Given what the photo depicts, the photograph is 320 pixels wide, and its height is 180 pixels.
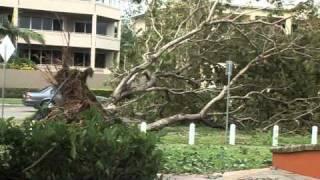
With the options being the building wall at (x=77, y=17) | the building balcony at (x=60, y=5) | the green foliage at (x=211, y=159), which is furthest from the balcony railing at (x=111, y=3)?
the green foliage at (x=211, y=159)

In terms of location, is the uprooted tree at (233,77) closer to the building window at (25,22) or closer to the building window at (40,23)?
the building window at (25,22)

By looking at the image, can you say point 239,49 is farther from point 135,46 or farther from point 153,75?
point 135,46

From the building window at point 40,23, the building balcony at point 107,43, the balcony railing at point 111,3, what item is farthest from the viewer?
the balcony railing at point 111,3

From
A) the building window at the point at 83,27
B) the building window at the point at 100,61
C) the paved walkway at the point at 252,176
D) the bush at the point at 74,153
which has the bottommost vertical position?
the paved walkway at the point at 252,176

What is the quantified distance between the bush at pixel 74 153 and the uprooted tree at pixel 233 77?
12.8 metres


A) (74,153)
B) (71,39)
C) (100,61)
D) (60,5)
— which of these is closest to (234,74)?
(74,153)

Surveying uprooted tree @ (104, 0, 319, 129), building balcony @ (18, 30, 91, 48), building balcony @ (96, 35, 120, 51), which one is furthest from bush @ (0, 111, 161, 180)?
Answer: building balcony @ (96, 35, 120, 51)

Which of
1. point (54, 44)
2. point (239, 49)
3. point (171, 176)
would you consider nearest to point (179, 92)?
point (239, 49)

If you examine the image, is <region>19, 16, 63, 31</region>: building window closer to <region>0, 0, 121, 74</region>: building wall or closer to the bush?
<region>0, 0, 121, 74</region>: building wall

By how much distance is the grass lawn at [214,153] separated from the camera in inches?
482

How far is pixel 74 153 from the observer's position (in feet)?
23.1

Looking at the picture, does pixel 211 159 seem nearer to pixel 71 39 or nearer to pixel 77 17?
pixel 71 39

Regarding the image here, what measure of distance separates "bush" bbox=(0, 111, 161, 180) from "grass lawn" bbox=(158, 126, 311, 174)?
110 cm

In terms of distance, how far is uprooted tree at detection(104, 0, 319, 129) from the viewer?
2112cm
